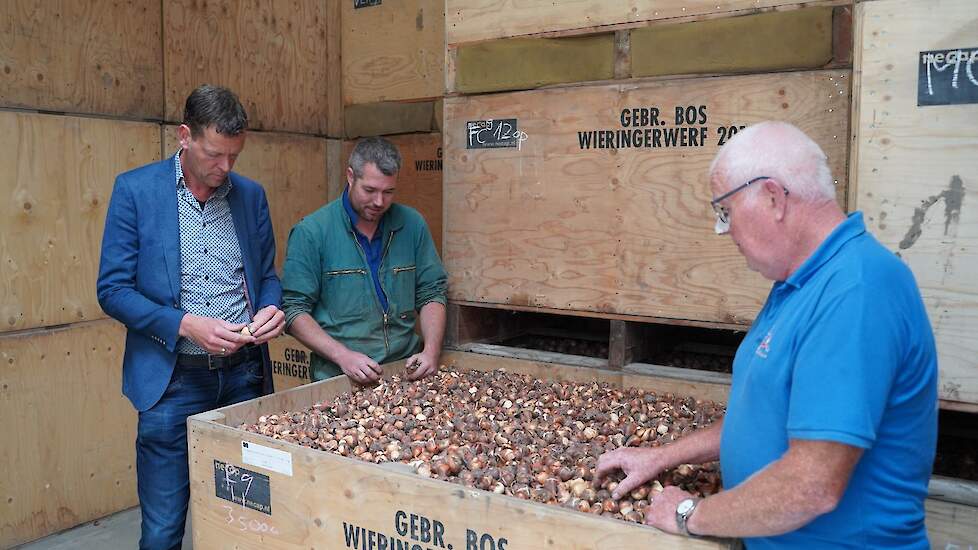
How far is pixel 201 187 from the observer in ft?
10.7

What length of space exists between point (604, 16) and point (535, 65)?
40cm

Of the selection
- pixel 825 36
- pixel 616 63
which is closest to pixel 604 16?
pixel 616 63

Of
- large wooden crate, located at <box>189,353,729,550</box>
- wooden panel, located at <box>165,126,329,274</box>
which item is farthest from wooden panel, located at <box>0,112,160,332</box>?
large wooden crate, located at <box>189,353,729,550</box>

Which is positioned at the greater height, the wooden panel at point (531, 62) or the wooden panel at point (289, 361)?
the wooden panel at point (531, 62)

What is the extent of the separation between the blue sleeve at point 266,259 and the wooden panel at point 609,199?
3.09 feet

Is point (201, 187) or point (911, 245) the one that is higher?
point (201, 187)

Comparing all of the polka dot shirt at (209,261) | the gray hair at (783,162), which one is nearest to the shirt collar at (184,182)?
the polka dot shirt at (209,261)

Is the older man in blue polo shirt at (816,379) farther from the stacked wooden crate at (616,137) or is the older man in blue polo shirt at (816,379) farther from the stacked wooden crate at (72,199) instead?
the stacked wooden crate at (72,199)

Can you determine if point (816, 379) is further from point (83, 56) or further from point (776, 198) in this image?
point (83, 56)

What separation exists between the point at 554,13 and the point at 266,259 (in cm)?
169

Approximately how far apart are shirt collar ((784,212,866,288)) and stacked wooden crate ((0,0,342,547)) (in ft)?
14.0

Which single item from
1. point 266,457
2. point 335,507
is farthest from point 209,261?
point 335,507

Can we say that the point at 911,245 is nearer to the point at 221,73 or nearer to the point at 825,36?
the point at 825,36

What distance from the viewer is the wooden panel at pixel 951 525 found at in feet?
8.75
